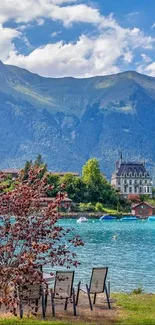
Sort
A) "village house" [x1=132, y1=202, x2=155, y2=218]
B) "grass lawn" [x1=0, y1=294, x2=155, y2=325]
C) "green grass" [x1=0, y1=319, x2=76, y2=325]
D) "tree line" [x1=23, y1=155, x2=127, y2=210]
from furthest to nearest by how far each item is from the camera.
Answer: "tree line" [x1=23, y1=155, x2=127, y2=210] → "village house" [x1=132, y1=202, x2=155, y2=218] → "grass lawn" [x1=0, y1=294, x2=155, y2=325] → "green grass" [x1=0, y1=319, x2=76, y2=325]

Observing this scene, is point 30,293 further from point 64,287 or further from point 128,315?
point 128,315

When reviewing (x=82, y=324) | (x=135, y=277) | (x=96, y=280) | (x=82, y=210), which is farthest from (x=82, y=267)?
(x=82, y=210)

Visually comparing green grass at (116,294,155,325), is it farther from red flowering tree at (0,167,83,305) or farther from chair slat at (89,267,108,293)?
red flowering tree at (0,167,83,305)

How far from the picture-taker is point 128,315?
12.6m

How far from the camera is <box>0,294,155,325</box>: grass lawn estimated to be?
11.0m

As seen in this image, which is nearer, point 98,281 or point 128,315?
point 128,315

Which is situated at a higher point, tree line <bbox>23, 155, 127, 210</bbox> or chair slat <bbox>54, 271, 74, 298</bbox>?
tree line <bbox>23, 155, 127, 210</bbox>

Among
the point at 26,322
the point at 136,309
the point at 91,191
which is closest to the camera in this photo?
→ the point at 26,322

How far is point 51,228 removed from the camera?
36.4 feet

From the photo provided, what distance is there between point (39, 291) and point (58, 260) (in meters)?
1.14

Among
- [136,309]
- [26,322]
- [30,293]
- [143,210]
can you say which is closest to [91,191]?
[143,210]

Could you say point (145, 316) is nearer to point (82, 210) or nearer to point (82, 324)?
point (82, 324)

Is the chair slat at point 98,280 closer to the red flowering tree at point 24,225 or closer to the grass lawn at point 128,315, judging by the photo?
the grass lawn at point 128,315

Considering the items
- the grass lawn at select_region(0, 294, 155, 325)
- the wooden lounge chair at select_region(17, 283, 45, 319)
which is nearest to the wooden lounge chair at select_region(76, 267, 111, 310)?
the grass lawn at select_region(0, 294, 155, 325)
